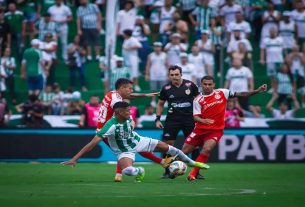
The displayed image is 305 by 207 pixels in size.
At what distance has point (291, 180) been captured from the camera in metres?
17.3

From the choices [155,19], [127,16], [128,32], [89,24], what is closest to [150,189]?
[128,32]

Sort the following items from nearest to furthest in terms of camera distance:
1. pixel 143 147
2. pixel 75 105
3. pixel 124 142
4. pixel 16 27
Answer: pixel 124 142 < pixel 143 147 < pixel 75 105 < pixel 16 27

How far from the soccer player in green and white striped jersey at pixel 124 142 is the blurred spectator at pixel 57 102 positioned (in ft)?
38.1

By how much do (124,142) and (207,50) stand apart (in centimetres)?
1286

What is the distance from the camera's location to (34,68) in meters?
28.0

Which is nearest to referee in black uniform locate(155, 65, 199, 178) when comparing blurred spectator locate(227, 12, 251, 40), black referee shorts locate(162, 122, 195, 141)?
black referee shorts locate(162, 122, 195, 141)

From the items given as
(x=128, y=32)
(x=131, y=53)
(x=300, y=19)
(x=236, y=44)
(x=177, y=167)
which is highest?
(x=300, y=19)

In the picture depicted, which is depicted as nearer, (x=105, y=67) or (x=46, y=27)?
(x=105, y=67)

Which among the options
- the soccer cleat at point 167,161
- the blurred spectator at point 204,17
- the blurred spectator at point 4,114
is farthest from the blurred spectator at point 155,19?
the soccer cleat at point 167,161

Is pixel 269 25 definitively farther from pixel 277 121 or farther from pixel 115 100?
pixel 115 100

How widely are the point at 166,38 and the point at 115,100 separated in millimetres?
13388

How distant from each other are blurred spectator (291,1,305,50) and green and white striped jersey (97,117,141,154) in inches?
592

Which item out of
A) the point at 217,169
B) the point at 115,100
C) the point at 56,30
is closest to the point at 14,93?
the point at 56,30

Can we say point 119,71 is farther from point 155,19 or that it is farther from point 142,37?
point 155,19
